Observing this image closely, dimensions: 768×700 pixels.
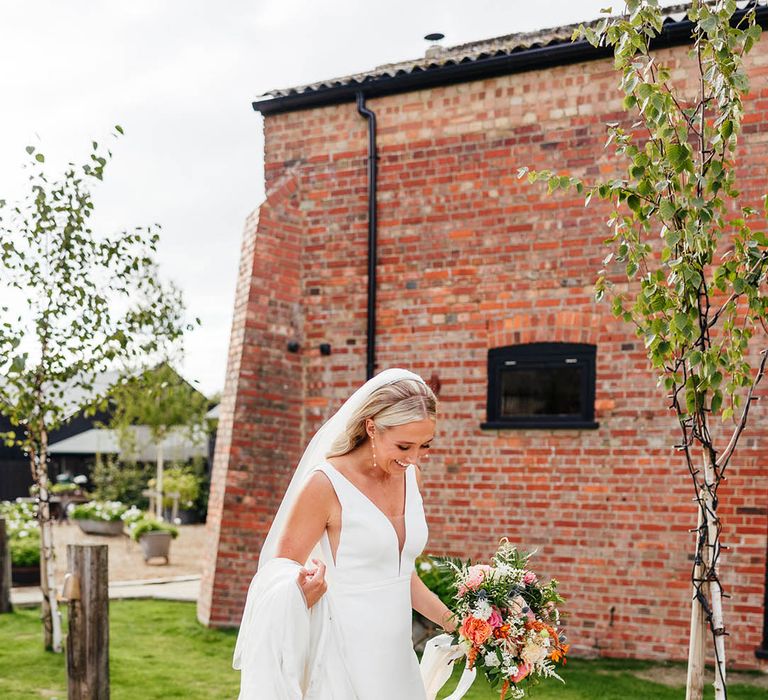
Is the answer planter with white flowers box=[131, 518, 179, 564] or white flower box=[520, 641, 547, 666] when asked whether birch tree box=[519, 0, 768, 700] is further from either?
planter with white flowers box=[131, 518, 179, 564]

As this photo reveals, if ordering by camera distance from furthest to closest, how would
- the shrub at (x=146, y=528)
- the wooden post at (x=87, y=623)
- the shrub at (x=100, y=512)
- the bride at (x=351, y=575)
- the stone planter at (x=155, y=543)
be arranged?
1. the shrub at (x=100, y=512)
2. the shrub at (x=146, y=528)
3. the stone planter at (x=155, y=543)
4. the wooden post at (x=87, y=623)
5. the bride at (x=351, y=575)

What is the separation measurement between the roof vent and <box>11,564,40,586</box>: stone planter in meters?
8.75

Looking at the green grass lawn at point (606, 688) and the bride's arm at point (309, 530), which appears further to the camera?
the green grass lawn at point (606, 688)

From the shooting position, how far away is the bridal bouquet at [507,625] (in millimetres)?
3211

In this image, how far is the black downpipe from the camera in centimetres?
863

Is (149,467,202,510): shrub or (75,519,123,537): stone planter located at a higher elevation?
(149,467,202,510): shrub

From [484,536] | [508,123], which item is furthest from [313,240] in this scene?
[484,536]

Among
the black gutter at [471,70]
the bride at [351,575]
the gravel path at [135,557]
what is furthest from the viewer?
the gravel path at [135,557]

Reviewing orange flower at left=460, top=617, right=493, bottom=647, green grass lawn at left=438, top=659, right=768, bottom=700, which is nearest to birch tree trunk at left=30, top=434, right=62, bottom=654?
green grass lawn at left=438, top=659, right=768, bottom=700

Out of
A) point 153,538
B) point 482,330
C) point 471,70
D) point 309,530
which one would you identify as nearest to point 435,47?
point 471,70

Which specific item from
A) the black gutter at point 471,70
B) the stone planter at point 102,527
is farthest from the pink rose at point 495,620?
the stone planter at point 102,527

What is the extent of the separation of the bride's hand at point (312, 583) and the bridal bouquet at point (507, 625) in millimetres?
569

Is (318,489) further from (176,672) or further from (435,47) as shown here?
(435,47)

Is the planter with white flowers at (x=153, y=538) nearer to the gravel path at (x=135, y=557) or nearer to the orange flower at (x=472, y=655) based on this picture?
the gravel path at (x=135, y=557)
